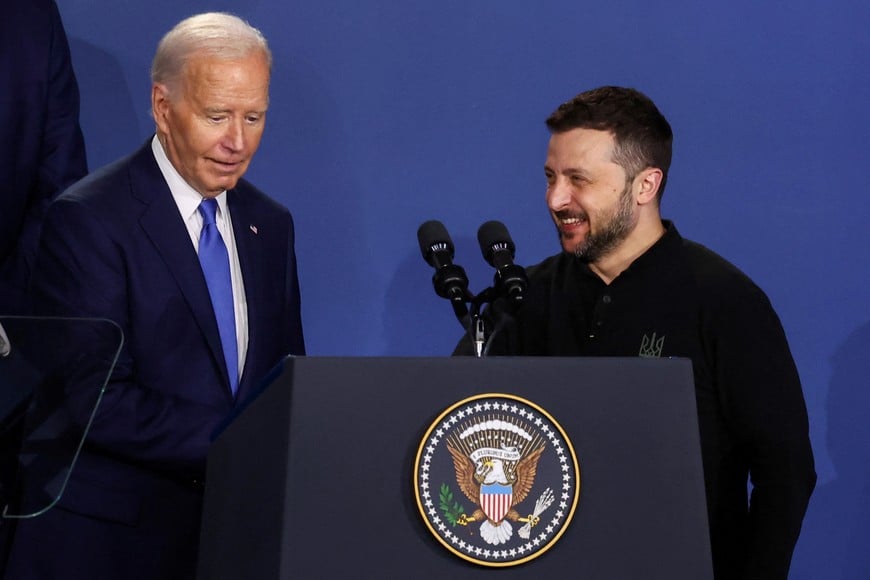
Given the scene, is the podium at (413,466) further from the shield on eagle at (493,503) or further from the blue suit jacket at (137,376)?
the blue suit jacket at (137,376)

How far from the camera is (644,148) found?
2482 millimetres

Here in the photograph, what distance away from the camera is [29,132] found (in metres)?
2.57

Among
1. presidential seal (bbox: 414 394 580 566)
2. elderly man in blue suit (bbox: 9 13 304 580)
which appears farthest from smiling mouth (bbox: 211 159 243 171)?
presidential seal (bbox: 414 394 580 566)

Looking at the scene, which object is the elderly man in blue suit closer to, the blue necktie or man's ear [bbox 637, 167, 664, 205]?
the blue necktie

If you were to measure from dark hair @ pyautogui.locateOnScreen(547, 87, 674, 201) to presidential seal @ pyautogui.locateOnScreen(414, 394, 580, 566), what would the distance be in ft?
3.47

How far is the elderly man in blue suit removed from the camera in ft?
7.09

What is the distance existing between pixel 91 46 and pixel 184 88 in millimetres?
751

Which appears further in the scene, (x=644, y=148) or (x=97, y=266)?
(x=644, y=148)

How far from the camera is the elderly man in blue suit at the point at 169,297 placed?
2.16 meters

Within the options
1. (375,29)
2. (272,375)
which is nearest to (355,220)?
(375,29)

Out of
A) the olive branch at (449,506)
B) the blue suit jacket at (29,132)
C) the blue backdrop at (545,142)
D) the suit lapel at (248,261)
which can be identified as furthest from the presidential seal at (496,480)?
the blue backdrop at (545,142)

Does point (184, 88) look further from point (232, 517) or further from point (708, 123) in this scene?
point (708, 123)

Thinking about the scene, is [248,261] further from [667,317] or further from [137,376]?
[667,317]

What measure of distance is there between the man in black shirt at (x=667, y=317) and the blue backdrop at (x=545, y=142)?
491mm
